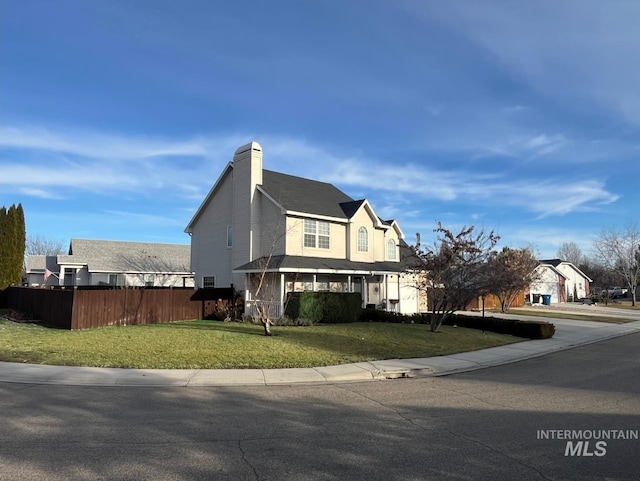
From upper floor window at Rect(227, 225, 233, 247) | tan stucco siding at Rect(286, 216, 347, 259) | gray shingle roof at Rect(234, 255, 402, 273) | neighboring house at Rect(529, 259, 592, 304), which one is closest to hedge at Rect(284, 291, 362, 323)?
gray shingle roof at Rect(234, 255, 402, 273)

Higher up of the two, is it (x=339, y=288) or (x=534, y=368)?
(x=339, y=288)

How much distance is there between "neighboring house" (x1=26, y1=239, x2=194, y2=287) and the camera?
143 ft

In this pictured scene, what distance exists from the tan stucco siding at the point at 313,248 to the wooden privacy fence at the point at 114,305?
469cm

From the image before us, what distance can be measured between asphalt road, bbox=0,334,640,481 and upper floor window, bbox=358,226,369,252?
61.7ft

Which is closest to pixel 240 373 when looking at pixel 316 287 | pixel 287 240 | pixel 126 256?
pixel 287 240

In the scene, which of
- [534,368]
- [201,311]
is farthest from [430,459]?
[201,311]

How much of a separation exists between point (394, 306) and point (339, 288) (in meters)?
5.24

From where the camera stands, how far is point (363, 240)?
29.3 m

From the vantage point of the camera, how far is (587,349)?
16984 millimetres

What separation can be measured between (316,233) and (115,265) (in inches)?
1034

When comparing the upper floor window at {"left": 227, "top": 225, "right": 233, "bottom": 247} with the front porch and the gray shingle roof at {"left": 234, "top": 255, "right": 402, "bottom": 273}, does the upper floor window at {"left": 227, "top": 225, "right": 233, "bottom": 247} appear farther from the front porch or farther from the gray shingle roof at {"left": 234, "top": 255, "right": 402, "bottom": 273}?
the front porch

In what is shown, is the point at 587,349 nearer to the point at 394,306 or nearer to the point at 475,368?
the point at 475,368

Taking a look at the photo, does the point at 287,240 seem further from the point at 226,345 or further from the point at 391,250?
the point at 226,345

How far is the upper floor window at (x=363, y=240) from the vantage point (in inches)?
1143
